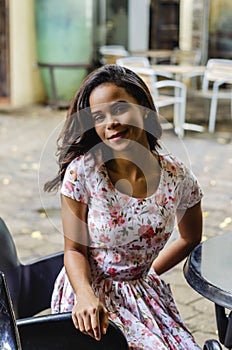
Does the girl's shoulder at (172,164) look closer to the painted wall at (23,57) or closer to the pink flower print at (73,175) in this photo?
the pink flower print at (73,175)

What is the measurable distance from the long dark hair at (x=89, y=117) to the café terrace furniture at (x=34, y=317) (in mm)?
415

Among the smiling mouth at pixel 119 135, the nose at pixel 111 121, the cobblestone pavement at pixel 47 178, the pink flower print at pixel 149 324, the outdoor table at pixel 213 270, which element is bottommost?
the cobblestone pavement at pixel 47 178

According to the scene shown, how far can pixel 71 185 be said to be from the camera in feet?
7.00

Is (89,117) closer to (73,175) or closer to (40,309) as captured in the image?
(73,175)

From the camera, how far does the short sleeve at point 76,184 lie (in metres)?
2.13

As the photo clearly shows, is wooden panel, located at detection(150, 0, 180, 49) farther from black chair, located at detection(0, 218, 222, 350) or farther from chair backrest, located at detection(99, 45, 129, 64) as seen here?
black chair, located at detection(0, 218, 222, 350)

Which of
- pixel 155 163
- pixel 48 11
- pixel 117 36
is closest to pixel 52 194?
pixel 155 163

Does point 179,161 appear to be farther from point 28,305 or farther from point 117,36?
point 117,36

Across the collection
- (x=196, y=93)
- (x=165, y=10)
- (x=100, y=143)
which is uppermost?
(x=100, y=143)

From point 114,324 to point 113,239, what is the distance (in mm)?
299

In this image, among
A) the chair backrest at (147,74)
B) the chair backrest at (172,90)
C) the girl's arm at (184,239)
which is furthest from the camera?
the chair backrest at (172,90)

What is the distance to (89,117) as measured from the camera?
6.97 ft

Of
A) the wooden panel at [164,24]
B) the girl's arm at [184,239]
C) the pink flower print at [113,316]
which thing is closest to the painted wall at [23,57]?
the wooden panel at [164,24]

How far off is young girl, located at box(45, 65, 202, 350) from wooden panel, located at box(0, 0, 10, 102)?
8274mm
